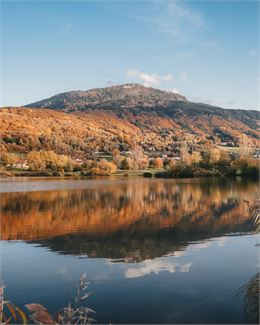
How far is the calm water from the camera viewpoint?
779 centimetres

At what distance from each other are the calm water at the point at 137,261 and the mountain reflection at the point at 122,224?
4cm

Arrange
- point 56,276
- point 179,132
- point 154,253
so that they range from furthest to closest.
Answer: point 179,132 < point 154,253 < point 56,276

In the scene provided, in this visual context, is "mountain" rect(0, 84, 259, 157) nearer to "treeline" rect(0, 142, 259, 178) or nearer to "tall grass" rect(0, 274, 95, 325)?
"treeline" rect(0, 142, 259, 178)

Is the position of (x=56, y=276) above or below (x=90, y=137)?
below

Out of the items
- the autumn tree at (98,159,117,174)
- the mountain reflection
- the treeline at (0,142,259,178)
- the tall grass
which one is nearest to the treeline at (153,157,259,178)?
the treeline at (0,142,259,178)

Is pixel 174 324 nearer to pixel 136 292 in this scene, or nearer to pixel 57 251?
pixel 136 292

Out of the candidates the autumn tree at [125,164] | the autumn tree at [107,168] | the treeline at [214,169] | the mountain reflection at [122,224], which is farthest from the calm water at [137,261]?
the autumn tree at [125,164]

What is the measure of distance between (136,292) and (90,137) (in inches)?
4487

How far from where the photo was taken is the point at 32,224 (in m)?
18.3

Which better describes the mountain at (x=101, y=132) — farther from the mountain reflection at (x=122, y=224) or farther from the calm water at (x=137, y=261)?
the calm water at (x=137, y=261)

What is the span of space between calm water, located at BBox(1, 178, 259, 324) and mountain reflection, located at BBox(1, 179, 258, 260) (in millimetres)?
38

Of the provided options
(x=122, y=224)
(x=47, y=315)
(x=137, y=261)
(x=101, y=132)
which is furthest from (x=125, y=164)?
(x=47, y=315)

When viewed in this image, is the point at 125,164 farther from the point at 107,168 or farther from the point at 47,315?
the point at 47,315

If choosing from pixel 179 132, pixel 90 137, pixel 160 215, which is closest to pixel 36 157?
pixel 90 137
